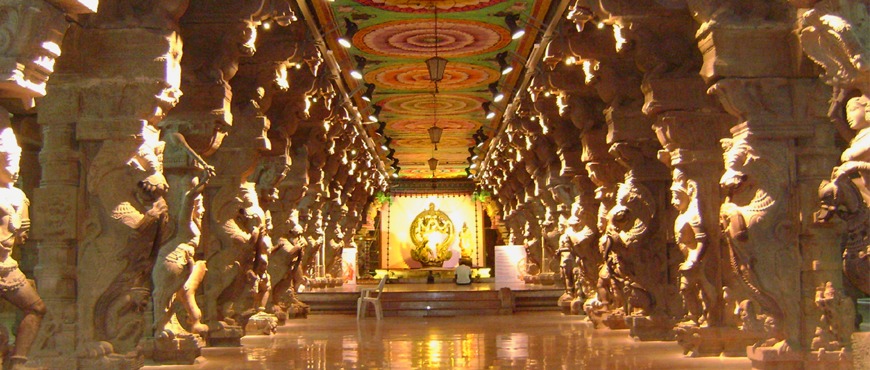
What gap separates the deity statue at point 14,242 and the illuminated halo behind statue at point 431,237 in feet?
102

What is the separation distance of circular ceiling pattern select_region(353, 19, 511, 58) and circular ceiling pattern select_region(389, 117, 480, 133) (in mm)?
6786

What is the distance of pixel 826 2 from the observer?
4.95 meters

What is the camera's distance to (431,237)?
36.6 m

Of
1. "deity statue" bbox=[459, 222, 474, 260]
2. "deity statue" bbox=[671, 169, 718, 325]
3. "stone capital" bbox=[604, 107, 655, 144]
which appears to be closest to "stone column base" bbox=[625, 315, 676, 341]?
"deity statue" bbox=[671, 169, 718, 325]

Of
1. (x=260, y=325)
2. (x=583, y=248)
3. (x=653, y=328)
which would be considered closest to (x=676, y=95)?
(x=653, y=328)

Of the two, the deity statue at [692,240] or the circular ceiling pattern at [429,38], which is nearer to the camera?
the deity statue at [692,240]

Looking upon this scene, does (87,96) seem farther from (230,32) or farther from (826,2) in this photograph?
(826,2)

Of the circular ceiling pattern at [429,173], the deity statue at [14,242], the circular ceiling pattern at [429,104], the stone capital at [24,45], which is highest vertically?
the circular ceiling pattern at [429,173]

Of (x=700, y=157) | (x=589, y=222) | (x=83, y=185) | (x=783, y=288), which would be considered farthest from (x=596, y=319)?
(x=83, y=185)

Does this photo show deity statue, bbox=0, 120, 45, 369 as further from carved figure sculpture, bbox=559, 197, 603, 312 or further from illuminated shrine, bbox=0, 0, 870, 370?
carved figure sculpture, bbox=559, 197, 603, 312

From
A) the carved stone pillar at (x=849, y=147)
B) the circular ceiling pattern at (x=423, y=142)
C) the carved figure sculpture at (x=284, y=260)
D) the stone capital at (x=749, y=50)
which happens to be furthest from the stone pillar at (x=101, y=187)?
the circular ceiling pattern at (x=423, y=142)

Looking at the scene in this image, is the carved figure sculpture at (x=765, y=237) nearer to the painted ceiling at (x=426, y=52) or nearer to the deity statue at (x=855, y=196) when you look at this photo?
the deity statue at (x=855, y=196)

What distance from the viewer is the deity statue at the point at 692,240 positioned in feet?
26.2

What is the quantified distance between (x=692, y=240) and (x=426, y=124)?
14595 millimetres
